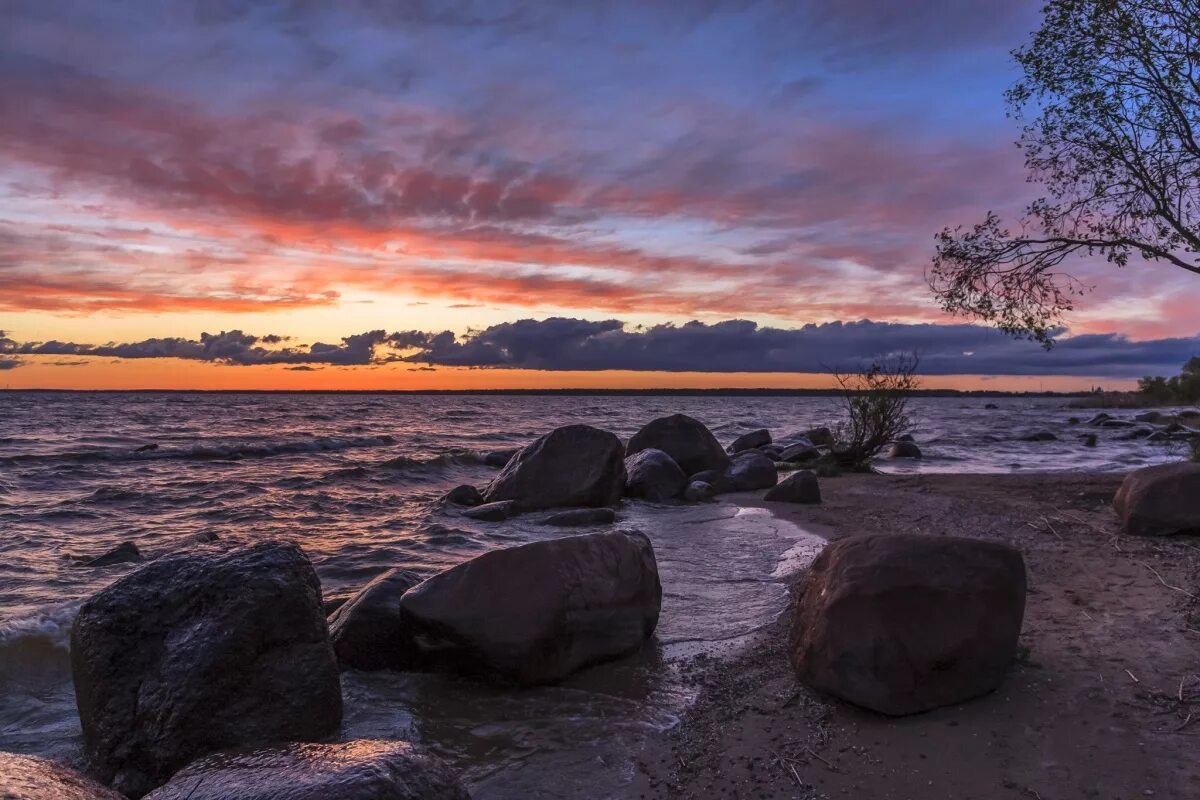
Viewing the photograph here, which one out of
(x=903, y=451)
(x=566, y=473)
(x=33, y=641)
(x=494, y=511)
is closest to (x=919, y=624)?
(x=33, y=641)

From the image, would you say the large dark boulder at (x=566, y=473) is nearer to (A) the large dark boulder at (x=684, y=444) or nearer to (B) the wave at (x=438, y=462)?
(A) the large dark boulder at (x=684, y=444)

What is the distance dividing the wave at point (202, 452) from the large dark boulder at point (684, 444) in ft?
55.1

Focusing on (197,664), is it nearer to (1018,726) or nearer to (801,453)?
(1018,726)

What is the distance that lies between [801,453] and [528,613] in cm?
2076

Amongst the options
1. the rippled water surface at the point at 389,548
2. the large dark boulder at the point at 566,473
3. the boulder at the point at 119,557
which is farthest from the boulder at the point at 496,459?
the boulder at the point at 119,557

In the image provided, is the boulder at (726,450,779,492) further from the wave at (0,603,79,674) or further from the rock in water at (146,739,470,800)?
the rock in water at (146,739,470,800)

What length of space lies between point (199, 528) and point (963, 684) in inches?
539

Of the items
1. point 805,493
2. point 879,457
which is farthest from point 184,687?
point 879,457

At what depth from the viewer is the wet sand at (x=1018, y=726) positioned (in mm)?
4301

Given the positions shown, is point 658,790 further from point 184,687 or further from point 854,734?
point 184,687

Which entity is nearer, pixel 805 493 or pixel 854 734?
pixel 854 734

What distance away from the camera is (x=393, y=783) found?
3.31 m

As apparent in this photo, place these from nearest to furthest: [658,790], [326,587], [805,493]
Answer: [658,790]
[326,587]
[805,493]

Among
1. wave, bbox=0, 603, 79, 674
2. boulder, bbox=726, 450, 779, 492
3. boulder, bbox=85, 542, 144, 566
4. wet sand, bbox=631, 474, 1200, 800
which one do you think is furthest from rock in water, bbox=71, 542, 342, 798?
boulder, bbox=726, 450, 779, 492
